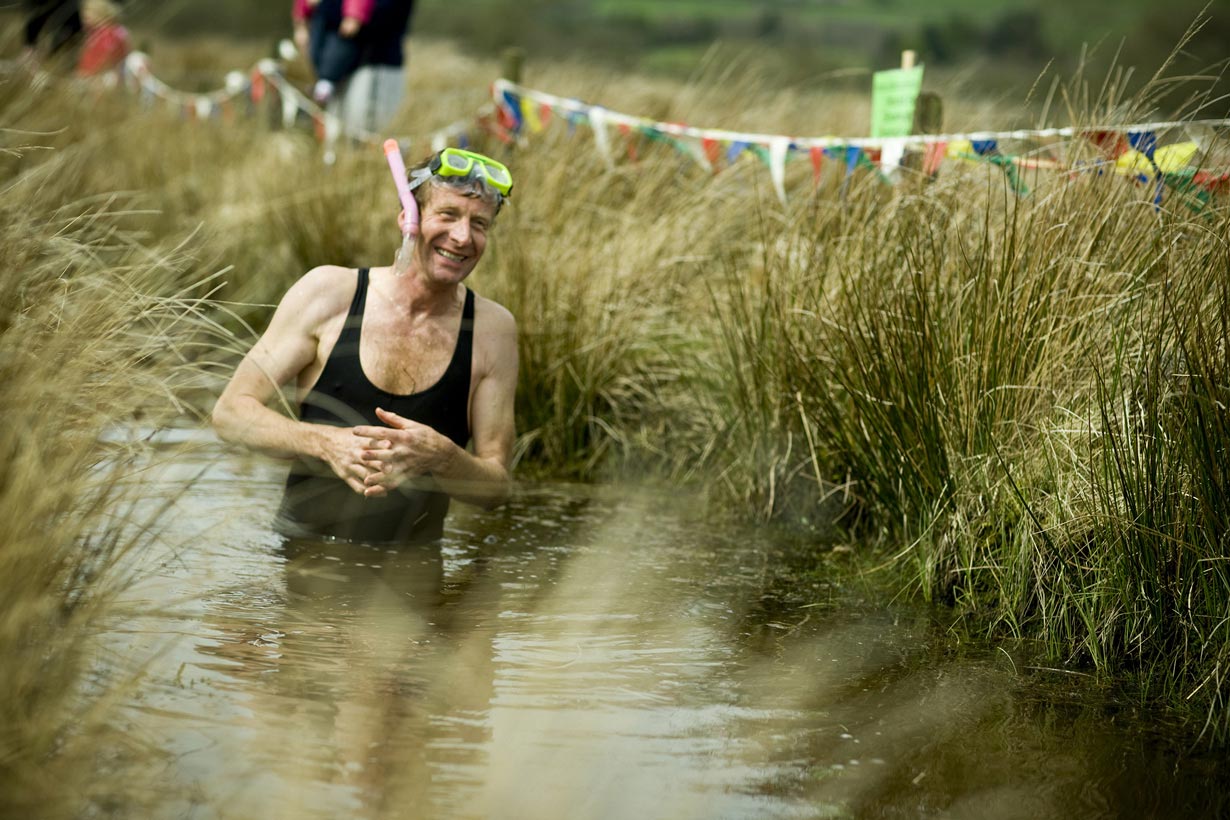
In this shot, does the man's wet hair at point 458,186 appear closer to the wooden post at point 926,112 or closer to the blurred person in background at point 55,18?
the wooden post at point 926,112

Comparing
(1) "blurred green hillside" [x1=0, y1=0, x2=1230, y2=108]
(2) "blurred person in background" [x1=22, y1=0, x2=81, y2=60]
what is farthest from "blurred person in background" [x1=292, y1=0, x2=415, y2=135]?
(1) "blurred green hillside" [x1=0, y1=0, x2=1230, y2=108]

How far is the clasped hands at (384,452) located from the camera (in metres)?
4.31

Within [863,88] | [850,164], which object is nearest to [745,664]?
[850,164]

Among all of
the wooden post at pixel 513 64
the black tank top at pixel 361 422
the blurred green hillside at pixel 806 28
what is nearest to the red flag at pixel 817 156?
the black tank top at pixel 361 422

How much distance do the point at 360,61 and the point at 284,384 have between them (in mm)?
6404

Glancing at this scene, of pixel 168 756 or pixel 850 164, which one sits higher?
pixel 850 164

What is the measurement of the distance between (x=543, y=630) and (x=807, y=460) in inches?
66.2

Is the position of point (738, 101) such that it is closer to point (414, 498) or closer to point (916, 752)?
point (414, 498)

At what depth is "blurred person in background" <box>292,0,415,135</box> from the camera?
34.9 feet

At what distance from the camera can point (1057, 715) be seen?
3.86 m

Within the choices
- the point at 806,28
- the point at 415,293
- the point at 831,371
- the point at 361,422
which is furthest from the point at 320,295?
the point at 806,28

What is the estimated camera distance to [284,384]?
504 centimetres

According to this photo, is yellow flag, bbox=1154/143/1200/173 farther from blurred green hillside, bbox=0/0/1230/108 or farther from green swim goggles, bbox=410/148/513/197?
blurred green hillside, bbox=0/0/1230/108

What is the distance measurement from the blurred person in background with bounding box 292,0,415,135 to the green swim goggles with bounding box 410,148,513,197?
19.6 feet
